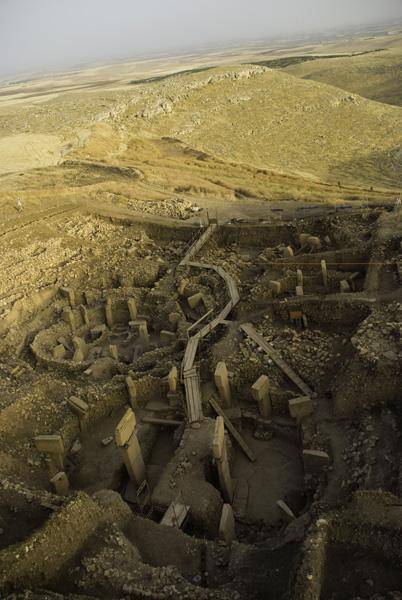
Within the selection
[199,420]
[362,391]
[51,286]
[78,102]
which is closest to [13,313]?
[51,286]

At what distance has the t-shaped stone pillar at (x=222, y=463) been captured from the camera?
816 centimetres

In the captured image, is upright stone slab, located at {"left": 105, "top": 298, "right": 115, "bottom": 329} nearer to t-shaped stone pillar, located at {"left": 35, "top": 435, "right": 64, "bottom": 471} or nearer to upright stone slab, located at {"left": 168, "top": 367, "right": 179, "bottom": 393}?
upright stone slab, located at {"left": 168, "top": 367, "right": 179, "bottom": 393}

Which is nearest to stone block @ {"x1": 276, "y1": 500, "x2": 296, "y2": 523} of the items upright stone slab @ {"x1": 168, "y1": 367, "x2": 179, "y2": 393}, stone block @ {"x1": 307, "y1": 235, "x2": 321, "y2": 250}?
upright stone slab @ {"x1": 168, "y1": 367, "x2": 179, "y2": 393}

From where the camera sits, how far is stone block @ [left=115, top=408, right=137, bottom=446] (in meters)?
8.14

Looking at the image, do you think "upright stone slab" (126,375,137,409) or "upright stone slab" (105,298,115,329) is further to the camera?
"upright stone slab" (105,298,115,329)

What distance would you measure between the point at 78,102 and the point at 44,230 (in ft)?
65.0

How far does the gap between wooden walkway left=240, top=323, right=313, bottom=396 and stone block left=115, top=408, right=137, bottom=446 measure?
355 centimetres

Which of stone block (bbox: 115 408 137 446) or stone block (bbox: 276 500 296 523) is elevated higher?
stone block (bbox: 115 408 137 446)

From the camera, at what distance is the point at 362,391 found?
29.4ft

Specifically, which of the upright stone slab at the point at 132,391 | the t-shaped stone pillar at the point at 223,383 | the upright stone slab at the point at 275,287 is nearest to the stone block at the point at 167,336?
the upright stone slab at the point at 132,391

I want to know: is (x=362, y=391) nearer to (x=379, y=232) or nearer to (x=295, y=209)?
(x=379, y=232)

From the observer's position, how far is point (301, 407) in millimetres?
9336

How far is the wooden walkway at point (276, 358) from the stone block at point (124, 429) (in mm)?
3552

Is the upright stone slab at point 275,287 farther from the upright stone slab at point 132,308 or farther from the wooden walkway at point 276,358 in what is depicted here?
the upright stone slab at point 132,308
